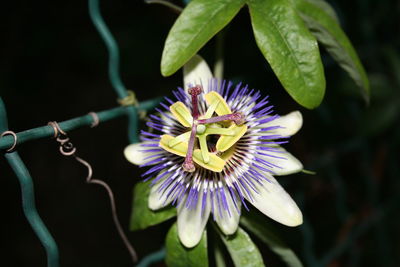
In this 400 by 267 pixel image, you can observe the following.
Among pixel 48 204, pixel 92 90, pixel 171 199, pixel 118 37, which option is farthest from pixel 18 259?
pixel 171 199

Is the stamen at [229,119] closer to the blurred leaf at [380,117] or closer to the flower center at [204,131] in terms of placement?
the flower center at [204,131]

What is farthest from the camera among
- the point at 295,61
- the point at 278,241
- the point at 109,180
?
the point at 109,180

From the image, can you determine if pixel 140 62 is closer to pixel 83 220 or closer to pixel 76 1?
pixel 76 1

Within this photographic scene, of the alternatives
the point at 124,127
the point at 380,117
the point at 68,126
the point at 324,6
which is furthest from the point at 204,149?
the point at 124,127

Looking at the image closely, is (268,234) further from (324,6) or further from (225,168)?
(324,6)

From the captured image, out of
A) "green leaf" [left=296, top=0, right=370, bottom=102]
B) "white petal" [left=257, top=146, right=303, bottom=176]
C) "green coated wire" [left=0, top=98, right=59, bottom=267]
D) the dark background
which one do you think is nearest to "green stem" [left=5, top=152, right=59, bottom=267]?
"green coated wire" [left=0, top=98, right=59, bottom=267]

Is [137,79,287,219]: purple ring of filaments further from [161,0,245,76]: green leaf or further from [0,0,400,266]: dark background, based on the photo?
[0,0,400,266]: dark background

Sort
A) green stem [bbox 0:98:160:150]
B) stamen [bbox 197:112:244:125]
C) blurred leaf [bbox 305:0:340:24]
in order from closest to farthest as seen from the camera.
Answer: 1. green stem [bbox 0:98:160:150]
2. stamen [bbox 197:112:244:125]
3. blurred leaf [bbox 305:0:340:24]
